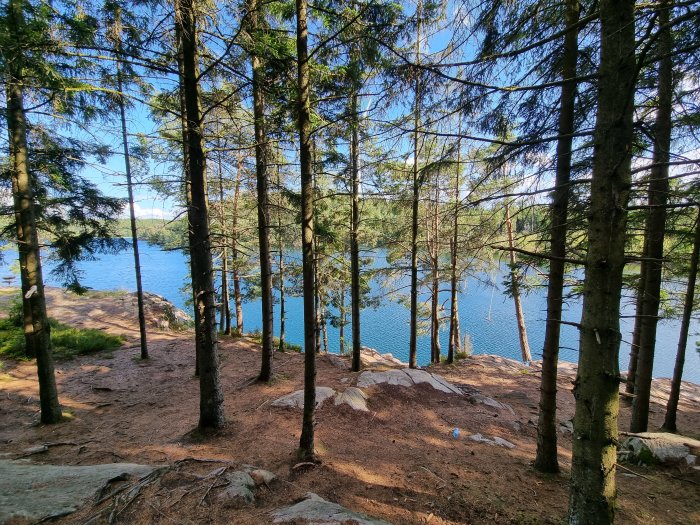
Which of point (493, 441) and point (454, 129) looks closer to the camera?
point (454, 129)

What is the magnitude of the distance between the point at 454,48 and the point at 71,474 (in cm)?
606

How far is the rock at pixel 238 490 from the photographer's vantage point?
2.94 metres

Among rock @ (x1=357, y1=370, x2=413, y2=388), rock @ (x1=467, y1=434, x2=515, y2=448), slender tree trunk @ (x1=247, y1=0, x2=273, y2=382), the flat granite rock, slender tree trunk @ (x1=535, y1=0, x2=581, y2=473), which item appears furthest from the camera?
rock @ (x1=357, y1=370, x2=413, y2=388)

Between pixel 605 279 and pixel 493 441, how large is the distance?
4711 millimetres

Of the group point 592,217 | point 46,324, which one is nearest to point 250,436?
point 46,324

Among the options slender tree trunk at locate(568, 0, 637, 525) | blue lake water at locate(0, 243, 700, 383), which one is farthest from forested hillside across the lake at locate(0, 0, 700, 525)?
blue lake water at locate(0, 243, 700, 383)

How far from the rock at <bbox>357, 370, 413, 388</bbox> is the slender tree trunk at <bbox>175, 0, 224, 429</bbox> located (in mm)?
3455

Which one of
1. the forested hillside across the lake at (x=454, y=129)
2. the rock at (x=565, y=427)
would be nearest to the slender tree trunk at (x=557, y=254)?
the forested hillside across the lake at (x=454, y=129)

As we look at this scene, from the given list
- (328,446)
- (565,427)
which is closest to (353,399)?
(328,446)

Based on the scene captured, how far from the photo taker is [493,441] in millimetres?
5562

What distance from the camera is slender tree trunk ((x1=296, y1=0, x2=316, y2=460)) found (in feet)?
13.1

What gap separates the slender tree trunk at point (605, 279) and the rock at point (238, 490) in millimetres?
2875

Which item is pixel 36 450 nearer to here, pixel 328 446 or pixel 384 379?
pixel 328 446

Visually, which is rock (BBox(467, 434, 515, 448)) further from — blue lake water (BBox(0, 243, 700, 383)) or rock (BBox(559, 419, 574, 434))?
blue lake water (BBox(0, 243, 700, 383))
